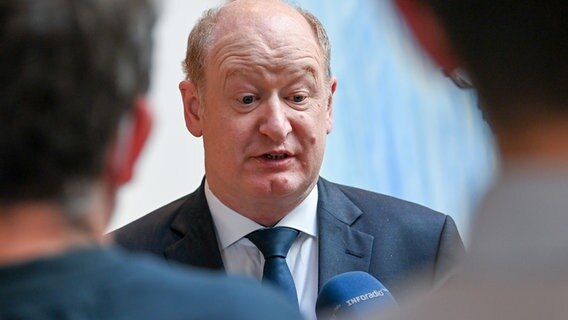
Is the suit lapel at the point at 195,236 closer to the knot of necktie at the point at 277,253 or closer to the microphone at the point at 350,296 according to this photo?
the knot of necktie at the point at 277,253

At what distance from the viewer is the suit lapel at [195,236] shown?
10.6 feet

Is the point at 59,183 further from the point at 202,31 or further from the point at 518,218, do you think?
the point at 202,31

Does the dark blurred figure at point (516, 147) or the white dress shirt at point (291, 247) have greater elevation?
the dark blurred figure at point (516, 147)

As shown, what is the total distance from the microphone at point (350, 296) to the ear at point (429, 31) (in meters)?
1.31

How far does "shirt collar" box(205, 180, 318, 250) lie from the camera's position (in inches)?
129

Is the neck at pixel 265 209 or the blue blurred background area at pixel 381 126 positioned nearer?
the neck at pixel 265 209

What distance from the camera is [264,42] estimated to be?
3408mm

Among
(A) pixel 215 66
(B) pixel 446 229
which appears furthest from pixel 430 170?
(A) pixel 215 66

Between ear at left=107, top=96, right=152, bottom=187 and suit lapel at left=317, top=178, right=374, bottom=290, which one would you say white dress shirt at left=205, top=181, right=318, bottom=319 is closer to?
suit lapel at left=317, top=178, right=374, bottom=290

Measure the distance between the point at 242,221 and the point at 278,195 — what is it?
0.13 meters

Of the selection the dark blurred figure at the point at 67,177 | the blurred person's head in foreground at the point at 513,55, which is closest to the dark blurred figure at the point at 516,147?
the blurred person's head in foreground at the point at 513,55

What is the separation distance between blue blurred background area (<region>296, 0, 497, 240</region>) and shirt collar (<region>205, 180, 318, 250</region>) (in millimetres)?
794

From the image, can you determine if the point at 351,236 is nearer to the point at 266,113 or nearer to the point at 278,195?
the point at 278,195

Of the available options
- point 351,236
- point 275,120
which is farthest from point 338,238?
point 275,120
